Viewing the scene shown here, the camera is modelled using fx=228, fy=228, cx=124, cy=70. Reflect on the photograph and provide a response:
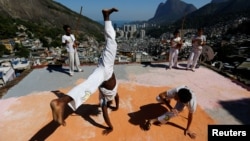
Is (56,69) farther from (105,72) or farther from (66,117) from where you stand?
(105,72)

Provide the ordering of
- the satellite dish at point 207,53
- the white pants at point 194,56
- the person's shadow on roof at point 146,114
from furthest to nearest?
the satellite dish at point 207,53, the white pants at point 194,56, the person's shadow on roof at point 146,114

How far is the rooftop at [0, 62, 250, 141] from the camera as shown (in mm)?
4129

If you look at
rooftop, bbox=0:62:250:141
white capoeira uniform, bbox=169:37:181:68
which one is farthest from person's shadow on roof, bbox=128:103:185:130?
white capoeira uniform, bbox=169:37:181:68

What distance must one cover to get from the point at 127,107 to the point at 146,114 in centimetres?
51

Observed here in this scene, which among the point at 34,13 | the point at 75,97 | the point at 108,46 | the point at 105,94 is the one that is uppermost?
the point at 34,13

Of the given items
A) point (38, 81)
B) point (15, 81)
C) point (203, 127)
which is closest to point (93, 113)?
point (203, 127)

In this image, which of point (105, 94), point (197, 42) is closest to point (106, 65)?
point (105, 94)

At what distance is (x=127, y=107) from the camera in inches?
198

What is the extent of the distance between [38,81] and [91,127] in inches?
127

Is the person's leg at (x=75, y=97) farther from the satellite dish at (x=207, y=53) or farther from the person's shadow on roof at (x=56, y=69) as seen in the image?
the satellite dish at (x=207, y=53)

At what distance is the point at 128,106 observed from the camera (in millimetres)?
5070

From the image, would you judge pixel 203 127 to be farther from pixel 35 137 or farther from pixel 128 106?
pixel 35 137

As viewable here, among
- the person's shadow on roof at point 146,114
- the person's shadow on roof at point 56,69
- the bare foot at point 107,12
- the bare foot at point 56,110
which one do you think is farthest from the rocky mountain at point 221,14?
the bare foot at point 56,110

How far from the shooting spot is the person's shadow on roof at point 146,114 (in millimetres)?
4420
